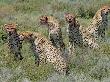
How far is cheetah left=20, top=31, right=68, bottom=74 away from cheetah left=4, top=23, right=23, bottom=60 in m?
0.15

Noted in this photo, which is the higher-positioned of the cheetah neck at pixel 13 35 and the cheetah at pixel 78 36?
the cheetah neck at pixel 13 35

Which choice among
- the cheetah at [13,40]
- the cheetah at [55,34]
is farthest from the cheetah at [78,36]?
the cheetah at [13,40]

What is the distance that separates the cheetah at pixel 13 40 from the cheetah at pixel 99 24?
1988 millimetres

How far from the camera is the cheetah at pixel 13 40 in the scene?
1073 cm

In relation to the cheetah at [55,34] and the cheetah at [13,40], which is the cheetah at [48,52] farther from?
the cheetah at [55,34]

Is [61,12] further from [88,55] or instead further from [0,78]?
[0,78]

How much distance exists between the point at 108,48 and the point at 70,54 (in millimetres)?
844

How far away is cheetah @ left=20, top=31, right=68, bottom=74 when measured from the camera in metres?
9.82

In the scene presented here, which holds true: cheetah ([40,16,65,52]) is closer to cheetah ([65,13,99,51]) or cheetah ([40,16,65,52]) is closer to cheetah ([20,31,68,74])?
cheetah ([65,13,99,51])

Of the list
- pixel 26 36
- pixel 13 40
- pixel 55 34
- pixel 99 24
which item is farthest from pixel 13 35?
pixel 99 24

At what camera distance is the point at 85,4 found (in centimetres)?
1948

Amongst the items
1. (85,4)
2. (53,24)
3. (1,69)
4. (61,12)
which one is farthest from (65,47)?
(85,4)

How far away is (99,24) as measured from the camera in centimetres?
1228

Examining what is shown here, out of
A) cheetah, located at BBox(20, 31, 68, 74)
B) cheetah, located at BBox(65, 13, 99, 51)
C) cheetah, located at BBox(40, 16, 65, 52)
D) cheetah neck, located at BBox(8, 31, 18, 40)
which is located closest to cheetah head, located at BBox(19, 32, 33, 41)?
cheetah, located at BBox(20, 31, 68, 74)
